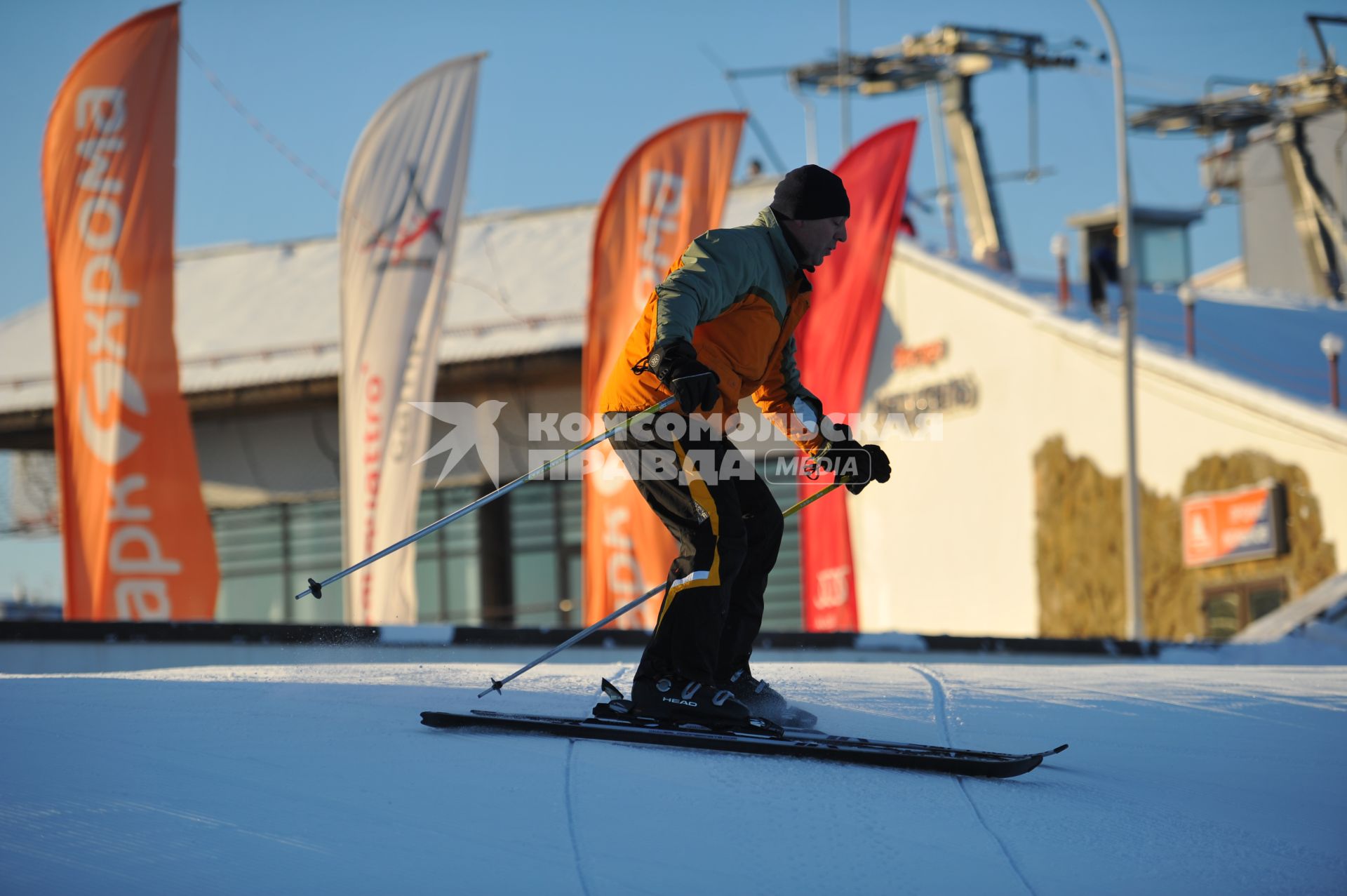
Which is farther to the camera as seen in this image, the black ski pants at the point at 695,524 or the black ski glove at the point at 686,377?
the black ski pants at the point at 695,524

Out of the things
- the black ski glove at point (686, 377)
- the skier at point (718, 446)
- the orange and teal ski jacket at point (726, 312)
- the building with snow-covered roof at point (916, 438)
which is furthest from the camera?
the building with snow-covered roof at point (916, 438)

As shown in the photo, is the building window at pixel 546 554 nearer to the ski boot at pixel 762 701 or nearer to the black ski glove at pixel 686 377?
the ski boot at pixel 762 701

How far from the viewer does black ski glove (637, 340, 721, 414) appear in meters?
3.77

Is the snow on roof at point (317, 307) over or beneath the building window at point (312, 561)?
over

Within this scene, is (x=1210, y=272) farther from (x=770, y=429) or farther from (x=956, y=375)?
(x=770, y=429)

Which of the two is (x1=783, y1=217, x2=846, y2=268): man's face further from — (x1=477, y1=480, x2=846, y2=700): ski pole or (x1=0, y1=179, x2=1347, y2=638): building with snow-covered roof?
(x1=0, y1=179, x2=1347, y2=638): building with snow-covered roof

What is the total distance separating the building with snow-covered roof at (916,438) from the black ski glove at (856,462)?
11571mm

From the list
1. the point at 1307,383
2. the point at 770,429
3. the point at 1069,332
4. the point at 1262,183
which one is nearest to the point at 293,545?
the point at 770,429

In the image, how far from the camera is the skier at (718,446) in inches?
160

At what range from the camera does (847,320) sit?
52.9ft

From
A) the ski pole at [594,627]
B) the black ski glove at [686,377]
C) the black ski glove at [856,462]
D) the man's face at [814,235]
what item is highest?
the man's face at [814,235]

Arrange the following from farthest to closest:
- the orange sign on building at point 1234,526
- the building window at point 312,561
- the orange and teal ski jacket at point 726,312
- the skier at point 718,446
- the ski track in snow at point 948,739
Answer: the building window at point 312,561 < the orange sign on building at point 1234,526 < the skier at point 718,446 < the orange and teal ski jacket at point 726,312 < the ski track in snow at point 948,739

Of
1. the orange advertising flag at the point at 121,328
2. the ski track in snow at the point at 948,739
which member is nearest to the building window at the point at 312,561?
the orange advertising flag at the point at 121,328

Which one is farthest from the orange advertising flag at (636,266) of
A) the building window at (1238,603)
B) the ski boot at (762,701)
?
the ski boot at (762,701)
